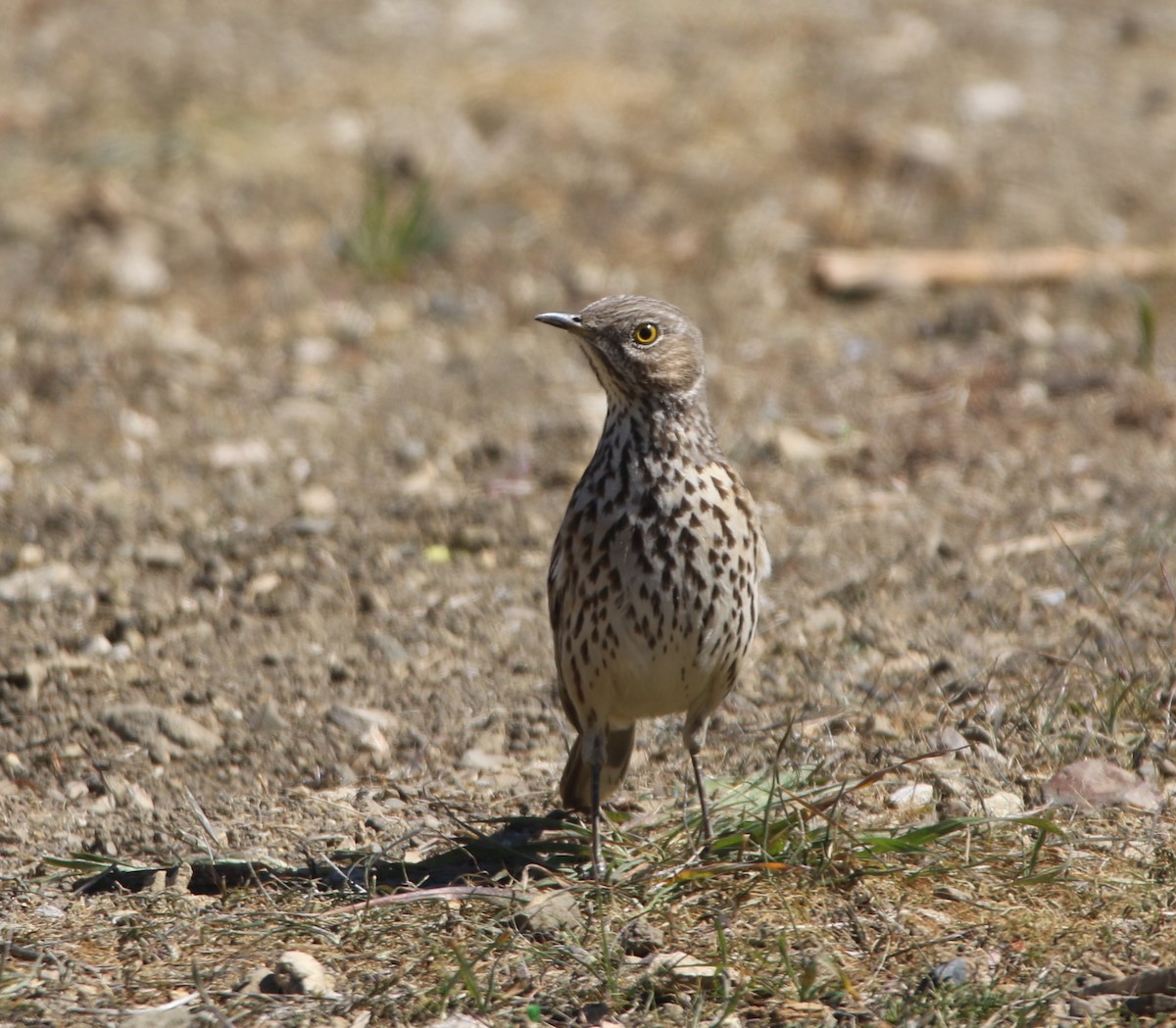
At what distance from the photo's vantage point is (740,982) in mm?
4082

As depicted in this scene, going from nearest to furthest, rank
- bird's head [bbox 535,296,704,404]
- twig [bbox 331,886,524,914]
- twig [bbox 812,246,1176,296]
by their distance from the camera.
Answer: twig [bbox 331,886,524,914] → bird's head [bbox 535,296,704,404] → twig [bbox 812,246,1176,296]

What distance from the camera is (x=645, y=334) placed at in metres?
5.15

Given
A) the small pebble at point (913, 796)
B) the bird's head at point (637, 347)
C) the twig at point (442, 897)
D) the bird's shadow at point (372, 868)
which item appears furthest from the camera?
the bird's head at point (637, 347)

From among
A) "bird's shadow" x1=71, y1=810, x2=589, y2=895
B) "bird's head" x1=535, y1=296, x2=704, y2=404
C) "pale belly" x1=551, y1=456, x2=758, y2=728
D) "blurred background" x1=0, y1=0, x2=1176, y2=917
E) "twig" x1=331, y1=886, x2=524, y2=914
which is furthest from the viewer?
"blurred background" x1=0, y1=0, x2=1176, y2=917

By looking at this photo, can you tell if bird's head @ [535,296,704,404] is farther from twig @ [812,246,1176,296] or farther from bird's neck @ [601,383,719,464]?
twig @ [812,246,1176,296]

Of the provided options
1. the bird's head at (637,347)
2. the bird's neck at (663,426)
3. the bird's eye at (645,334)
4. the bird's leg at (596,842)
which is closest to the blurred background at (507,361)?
the bird's leg at (596,842)

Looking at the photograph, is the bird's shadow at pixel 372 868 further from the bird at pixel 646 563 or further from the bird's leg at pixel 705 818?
the bird's leg at pixel 705 818

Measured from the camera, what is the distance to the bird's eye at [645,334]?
5141 millimetres

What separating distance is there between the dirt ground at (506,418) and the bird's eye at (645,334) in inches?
51.7

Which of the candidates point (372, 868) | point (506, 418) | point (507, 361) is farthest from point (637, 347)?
point (507, 361)

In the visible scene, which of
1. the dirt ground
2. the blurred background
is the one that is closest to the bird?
the dirt ground

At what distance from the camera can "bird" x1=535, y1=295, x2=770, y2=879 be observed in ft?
15.7

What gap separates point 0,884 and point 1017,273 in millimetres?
6651

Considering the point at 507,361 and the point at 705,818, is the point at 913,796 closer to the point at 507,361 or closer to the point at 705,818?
the point at 705,818
